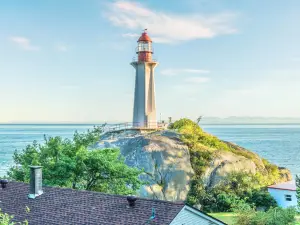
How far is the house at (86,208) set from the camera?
1560 cm

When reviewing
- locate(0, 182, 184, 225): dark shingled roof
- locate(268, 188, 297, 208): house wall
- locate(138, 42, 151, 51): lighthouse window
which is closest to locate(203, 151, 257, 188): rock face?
locate(268, 188, 297, 208): house wall

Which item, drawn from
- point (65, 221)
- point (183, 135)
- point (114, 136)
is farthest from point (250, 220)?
point (114, 136)

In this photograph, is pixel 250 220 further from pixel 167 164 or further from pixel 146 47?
pixel 146 47

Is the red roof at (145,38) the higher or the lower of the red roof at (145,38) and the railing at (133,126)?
→ the higher

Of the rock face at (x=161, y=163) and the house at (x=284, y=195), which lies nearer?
the rock face at (x=161, y=163)

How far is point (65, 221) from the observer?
1611 cm

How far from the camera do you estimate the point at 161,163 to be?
1572 inches

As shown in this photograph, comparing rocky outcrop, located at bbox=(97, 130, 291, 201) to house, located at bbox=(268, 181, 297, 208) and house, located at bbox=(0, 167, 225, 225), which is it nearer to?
house, located at bbox=(268, 181, 297, 208)

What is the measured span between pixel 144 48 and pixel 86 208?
40.2 metres

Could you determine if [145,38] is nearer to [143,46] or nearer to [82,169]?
[143,46]

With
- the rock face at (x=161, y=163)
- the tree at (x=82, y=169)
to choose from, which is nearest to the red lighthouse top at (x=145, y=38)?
the rock face at (x=161, y=163)

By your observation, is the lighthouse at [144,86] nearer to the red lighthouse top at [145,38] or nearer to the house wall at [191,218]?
the red lighthouse top at [145,38]

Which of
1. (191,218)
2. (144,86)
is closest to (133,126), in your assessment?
(144,86)

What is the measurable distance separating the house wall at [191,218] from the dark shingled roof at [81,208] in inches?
15.9
